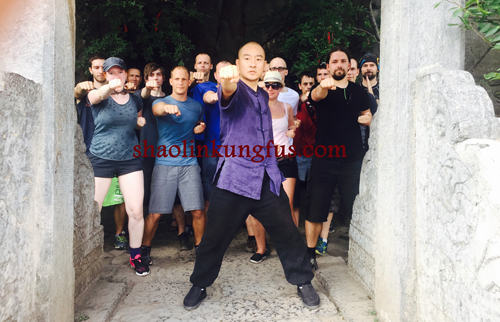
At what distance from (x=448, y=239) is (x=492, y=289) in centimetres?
41

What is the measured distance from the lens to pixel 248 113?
3.12 metres

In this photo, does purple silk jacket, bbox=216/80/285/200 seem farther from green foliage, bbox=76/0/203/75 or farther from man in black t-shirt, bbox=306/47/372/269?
green foliage, bbox=76/0/203/75

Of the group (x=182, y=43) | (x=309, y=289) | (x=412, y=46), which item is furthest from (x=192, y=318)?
(x=182, y=43)

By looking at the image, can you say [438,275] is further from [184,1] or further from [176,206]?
[184,1]

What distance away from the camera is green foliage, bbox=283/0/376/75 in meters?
6.46

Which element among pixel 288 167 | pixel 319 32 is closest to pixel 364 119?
pixel 288 167

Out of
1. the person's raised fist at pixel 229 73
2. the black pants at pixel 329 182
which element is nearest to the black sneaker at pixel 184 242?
the black pants at pixel 329 182

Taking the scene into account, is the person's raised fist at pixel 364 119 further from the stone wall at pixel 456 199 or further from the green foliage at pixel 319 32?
the green foliage at pixel 319 32

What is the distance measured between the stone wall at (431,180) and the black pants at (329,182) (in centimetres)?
59

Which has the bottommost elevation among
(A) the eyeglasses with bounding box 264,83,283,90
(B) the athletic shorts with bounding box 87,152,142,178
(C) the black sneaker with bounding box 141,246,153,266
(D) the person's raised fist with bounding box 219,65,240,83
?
(C) the black sneaker with bounding box 141,246,153,266

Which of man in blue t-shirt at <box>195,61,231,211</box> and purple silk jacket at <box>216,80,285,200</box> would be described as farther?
man in blue t-shirt at <box>195,61,231,211</box>

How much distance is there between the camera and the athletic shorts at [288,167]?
14.0 ft

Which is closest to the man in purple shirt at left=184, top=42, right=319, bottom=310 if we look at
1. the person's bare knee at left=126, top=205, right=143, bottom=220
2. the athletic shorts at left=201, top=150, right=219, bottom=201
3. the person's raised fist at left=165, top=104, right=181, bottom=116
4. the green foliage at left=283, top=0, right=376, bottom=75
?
the person's raised fist at left=165, top=104, right=181, bottom=116

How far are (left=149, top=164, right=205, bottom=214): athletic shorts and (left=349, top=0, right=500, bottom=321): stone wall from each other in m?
1.84
